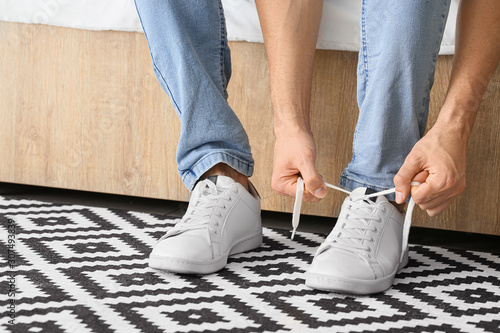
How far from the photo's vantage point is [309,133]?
35.4 inches

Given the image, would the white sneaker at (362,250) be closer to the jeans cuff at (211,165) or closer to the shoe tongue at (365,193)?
the shoe tongue at (365,193)

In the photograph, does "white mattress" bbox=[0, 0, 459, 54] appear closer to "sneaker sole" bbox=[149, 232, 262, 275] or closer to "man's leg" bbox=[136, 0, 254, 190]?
"man's leg" bbox=[136, 0, 254, 190]

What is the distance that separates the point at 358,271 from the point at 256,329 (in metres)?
0.17

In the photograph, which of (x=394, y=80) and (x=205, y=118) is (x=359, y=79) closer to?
(x=394, y=80)

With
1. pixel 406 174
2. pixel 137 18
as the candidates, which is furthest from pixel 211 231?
pixel 137 18

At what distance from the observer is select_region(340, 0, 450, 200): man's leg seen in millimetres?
812

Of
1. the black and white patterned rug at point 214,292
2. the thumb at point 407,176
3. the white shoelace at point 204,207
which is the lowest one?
the black and white patterned rug at point 214,292

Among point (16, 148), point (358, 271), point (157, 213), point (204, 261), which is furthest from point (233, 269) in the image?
point (16, 148)

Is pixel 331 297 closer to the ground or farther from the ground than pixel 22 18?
closer to the ground

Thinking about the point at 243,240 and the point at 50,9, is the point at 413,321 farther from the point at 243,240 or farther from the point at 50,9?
the point at 50,9

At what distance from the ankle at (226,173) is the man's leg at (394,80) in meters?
0.18

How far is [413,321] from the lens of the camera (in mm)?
676

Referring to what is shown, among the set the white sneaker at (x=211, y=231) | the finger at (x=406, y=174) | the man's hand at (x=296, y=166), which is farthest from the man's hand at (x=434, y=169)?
the white sneaker at (x=211, y=231)

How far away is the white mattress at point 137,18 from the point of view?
1.03m
